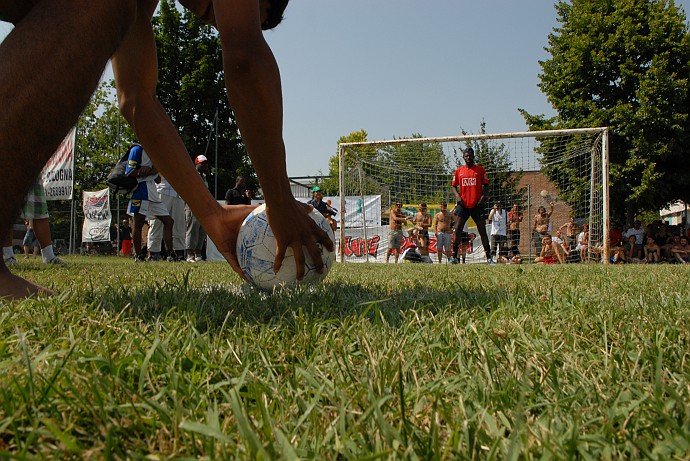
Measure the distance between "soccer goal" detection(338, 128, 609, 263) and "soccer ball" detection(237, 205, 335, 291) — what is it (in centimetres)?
1381

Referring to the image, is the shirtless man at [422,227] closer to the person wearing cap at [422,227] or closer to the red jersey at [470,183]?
the person wearing cap at [422,227]

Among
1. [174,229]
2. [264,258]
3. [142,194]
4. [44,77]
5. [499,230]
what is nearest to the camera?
[44,77]

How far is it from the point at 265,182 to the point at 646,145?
2648 centimetres

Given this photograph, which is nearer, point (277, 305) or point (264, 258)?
point (277, 305)

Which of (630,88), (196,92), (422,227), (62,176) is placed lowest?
(422,227)

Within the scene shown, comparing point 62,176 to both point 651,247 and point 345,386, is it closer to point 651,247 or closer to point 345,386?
point 345,386

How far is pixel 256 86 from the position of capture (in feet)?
6.59

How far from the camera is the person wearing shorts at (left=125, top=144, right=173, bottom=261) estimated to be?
888 centimetres

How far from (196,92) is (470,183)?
25.4 meters

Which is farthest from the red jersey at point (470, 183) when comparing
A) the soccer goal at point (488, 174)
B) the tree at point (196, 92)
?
the tree at point (196, 92)

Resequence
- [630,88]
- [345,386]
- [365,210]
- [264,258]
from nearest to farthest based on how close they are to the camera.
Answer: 1. [345,386]
2. [264,258]
3. [365,210]
4. [630,88]

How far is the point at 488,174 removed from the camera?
18.8 m

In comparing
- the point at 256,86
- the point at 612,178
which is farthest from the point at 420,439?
the point at 612,178

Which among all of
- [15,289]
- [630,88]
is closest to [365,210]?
[630,88]
